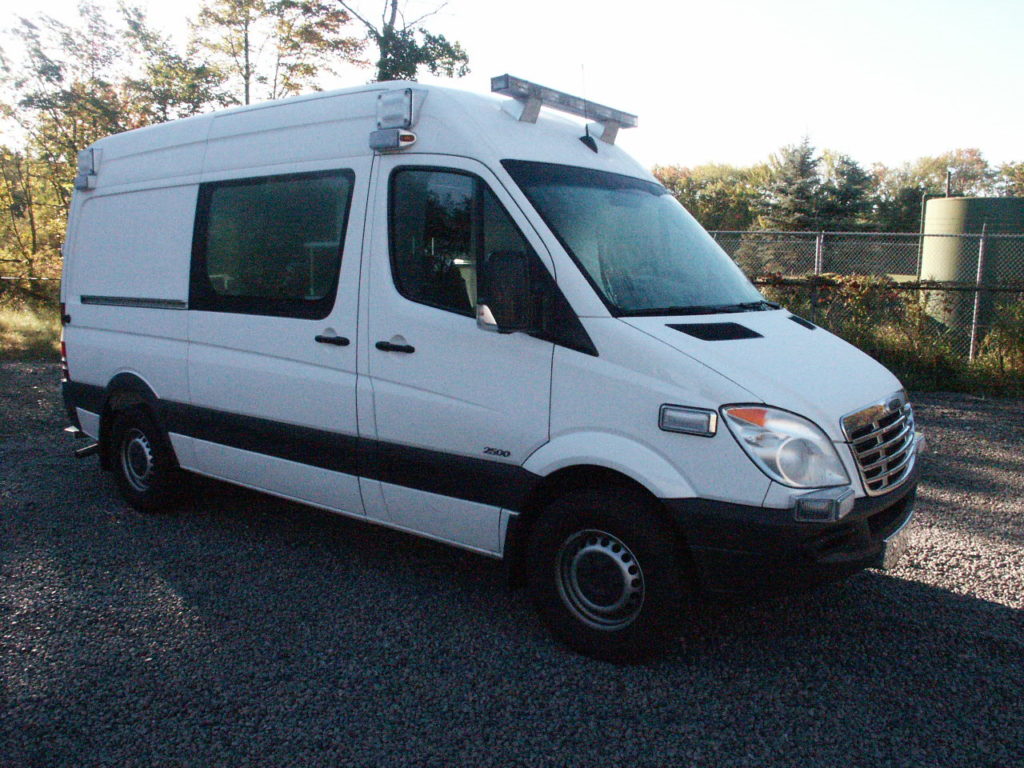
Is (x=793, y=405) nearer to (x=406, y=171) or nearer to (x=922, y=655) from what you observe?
(x=922, y=655)

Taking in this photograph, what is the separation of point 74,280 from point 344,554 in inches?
124

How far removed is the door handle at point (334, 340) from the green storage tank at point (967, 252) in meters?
9.40

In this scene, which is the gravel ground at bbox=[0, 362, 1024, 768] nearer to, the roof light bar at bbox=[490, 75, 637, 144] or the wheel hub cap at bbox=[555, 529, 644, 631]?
the wheel hub cap at bbox=[555, 529, 644, 631]

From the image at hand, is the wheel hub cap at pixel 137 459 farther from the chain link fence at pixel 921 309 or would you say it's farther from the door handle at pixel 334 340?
the chain link fence at pixel 921 309

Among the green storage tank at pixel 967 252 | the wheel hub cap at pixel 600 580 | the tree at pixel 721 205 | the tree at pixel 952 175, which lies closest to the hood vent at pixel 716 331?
the wheel hub cap at pixel 600 580

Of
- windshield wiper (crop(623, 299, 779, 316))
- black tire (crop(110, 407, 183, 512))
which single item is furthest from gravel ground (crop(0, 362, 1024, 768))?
windshield wiper (crop(623, 299, 779, 316))

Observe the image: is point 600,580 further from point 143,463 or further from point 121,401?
point 121,401

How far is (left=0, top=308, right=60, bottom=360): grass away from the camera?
1549cm

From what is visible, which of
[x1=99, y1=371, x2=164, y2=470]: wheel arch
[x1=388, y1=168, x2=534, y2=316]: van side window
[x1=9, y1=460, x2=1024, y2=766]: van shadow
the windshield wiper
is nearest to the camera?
[x1=9, y1=460, x2=1024, y2=766]: van shadow

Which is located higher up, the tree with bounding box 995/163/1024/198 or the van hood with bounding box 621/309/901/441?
the tree with bounding box 995/163/1024/198

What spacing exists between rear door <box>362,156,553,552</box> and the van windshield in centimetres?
23

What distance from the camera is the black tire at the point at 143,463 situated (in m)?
5.72

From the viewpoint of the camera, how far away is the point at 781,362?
11.7ft

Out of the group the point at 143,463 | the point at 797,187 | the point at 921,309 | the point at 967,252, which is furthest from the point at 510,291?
the point at 797,187
